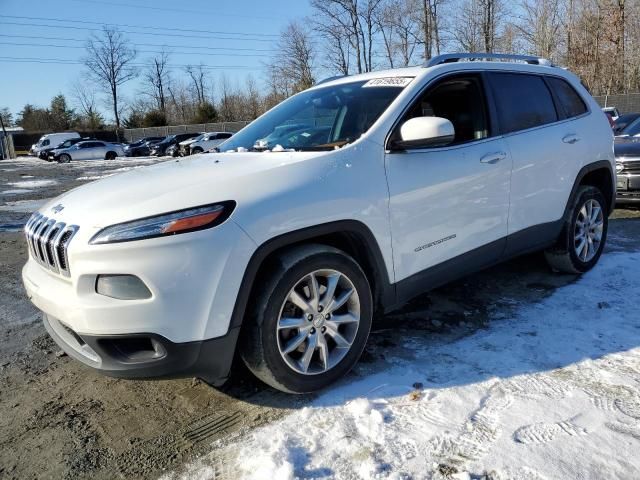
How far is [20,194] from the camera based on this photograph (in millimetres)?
13172

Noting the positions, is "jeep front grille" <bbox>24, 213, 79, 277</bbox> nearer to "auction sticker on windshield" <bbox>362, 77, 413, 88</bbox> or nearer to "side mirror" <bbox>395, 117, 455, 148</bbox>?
"side mirror" <bbox>395, 117, 455, 148</bbox>

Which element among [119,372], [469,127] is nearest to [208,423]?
[119,372]

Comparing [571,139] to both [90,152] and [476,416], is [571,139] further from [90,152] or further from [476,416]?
[90,152]

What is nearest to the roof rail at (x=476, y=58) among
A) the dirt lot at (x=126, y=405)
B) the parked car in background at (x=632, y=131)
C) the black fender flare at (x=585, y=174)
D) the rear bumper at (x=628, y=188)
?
the black fender flare at (x=585, y=174)

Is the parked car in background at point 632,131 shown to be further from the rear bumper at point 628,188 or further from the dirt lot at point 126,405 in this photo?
the dirt lot at point 126,405

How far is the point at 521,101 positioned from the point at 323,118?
1.66 m

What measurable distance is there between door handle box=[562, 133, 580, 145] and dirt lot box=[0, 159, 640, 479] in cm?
122

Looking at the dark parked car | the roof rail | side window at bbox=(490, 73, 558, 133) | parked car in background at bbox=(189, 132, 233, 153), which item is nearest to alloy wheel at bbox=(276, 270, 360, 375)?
the roof rail

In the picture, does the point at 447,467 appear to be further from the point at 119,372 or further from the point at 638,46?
the point at 638,46

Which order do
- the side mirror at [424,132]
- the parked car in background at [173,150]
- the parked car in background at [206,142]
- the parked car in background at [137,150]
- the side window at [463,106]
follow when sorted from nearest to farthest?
the side mirror at [424,132], the side window at [463,106], the parked car in background at [206,142], the parked car in background at [173,150], the parked car in background at [137,150]

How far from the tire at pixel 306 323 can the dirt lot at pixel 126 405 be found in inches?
7.4

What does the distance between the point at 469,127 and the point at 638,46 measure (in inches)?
1674

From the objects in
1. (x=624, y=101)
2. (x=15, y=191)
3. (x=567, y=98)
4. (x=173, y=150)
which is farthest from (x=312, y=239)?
(x=624, y=101)

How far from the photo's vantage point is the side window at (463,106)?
3.57 metres
